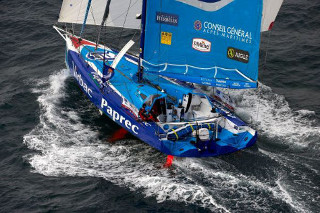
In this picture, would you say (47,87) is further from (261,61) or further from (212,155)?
(261,61)

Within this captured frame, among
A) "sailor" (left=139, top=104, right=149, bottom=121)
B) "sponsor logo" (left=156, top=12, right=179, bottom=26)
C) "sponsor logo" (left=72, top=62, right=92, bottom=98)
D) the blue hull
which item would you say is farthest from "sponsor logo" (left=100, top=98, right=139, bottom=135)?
"sponsor logo" (left=156, top=12, right=179, bottom=26)

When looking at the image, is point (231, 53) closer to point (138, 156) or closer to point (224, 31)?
point (224, 31)

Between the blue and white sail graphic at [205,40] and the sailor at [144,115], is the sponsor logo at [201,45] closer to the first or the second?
the blue and white sail graphic at [205,40]

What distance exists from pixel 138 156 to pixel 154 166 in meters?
1.06

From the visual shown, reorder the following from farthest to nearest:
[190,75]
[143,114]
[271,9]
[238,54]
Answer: [271,9] → [190,75] → [143,114] → [238,54]

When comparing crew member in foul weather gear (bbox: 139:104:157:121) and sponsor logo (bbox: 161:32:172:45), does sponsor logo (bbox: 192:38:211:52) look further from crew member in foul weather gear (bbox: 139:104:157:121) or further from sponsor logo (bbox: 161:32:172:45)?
crew member in foul weather gear (bbox: 139:104:157:121)

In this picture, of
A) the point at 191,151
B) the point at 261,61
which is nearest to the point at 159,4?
the point at 191,151

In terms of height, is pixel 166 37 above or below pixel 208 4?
below

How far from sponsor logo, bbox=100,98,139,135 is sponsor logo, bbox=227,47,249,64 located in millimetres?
5055

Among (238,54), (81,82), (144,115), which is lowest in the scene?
(144,115)

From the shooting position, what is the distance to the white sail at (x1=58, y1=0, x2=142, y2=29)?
953 inches

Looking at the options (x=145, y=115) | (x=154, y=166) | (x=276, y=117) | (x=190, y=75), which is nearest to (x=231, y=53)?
(x=190, y=75)

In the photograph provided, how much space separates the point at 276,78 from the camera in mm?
26000

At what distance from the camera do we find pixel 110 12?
965 inches
